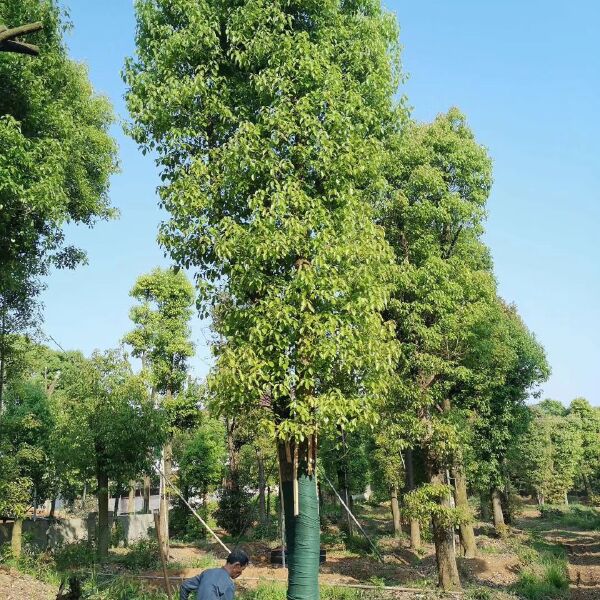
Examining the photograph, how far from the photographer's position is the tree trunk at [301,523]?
350 inches

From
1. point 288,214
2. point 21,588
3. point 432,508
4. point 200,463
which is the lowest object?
point 21,588

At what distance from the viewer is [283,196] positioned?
9359 mm

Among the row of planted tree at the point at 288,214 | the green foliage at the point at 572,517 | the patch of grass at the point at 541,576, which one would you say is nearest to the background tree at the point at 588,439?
the green foliage at the point at 572,517

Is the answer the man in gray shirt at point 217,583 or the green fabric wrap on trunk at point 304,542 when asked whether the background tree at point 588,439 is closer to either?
the green fabric wrap on trunk at point 304,542

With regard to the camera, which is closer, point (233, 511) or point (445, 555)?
point (445, 555)

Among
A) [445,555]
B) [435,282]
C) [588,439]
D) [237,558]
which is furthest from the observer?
[588,439]

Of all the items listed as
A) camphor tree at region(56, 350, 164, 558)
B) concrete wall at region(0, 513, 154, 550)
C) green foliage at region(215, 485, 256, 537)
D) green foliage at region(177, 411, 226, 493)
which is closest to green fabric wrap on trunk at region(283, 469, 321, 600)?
camphor tree at region(56, 350, 164, 558)

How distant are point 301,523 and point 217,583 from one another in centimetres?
243

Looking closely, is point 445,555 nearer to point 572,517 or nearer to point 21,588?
point 21,588

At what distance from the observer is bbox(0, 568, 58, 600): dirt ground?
1263 cm

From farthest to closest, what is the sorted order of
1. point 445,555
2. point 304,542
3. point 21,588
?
point 445,555, point 21,588, point 304,542

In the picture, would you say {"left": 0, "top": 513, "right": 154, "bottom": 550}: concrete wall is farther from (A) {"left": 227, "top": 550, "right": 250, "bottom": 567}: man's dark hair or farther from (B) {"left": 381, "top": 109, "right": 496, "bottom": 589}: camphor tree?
(A) {"left": 227, "top": 550, "right": 250, "bottom": 567}: man's dark hair

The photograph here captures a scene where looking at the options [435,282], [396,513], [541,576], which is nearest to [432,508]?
[435,282]

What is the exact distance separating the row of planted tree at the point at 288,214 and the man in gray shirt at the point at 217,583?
2.01 meters
